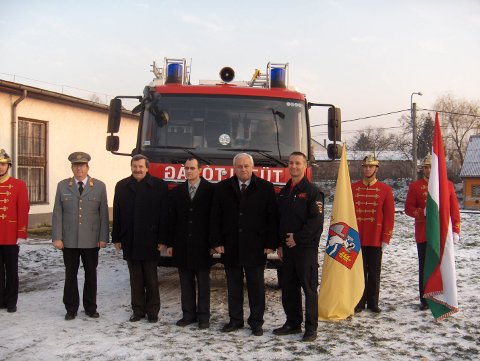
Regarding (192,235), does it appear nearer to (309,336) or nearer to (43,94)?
(309,336)

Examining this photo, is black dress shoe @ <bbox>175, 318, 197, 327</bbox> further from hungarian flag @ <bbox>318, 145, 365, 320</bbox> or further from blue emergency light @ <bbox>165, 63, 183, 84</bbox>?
blue emergency light @ <bbox>165, 63, 183, 84</bbox>

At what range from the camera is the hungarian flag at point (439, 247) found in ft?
19.4

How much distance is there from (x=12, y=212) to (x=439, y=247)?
4.98 metres

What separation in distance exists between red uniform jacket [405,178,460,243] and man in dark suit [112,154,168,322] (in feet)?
10.3

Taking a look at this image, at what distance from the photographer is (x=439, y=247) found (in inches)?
239

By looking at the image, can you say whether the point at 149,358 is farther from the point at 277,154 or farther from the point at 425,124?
the point at 425,124

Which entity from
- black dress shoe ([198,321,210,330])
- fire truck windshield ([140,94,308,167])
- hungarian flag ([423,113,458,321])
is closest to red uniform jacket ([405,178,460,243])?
hungarian flag ([423,113,458,321])

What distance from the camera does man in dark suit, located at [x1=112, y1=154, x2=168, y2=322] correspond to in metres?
5.96

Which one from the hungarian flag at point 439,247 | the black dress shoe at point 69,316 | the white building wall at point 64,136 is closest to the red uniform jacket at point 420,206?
the hungarian flag at point 439,247

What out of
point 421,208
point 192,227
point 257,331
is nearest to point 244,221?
point 192,227

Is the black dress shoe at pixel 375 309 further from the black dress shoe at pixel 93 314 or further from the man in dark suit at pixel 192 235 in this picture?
the black dress shoe at pixel 93 314

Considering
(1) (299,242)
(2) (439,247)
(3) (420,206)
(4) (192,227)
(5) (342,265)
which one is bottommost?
(5) (342,265)

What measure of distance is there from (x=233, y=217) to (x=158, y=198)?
37.2 inches

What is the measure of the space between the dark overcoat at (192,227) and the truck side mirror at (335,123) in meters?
2.65
